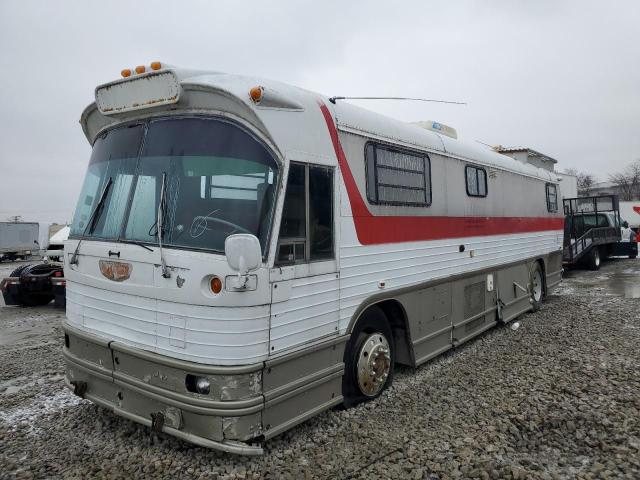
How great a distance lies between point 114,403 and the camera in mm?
3930

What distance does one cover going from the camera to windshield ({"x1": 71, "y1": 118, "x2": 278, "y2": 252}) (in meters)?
3.49

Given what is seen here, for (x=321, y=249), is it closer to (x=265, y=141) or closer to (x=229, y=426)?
(x=265, y=141)

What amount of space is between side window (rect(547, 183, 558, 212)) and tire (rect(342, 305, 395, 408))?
22.1ft

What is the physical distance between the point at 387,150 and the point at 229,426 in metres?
3.07

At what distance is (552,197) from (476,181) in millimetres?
4444

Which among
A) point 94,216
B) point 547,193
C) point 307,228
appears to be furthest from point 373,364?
point 547,193

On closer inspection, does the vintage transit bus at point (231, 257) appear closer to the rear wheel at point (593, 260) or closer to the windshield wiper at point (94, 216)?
the windshield wiper at point (94, 216)

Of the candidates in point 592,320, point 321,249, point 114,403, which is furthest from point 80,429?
point 592,320

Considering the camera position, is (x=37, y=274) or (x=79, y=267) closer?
(x=79, y=267)

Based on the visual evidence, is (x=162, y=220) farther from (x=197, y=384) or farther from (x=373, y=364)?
(x=373, y=364)

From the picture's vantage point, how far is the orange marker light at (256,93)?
11.6 ft

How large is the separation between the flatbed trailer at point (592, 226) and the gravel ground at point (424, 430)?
35.6 ft

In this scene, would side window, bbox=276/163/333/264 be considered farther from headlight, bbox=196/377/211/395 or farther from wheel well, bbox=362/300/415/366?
wheel well, bbox=362/300/415/366

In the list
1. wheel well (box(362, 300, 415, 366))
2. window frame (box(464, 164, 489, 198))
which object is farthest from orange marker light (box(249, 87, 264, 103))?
window frame (box(464, 164, 489, 198))
